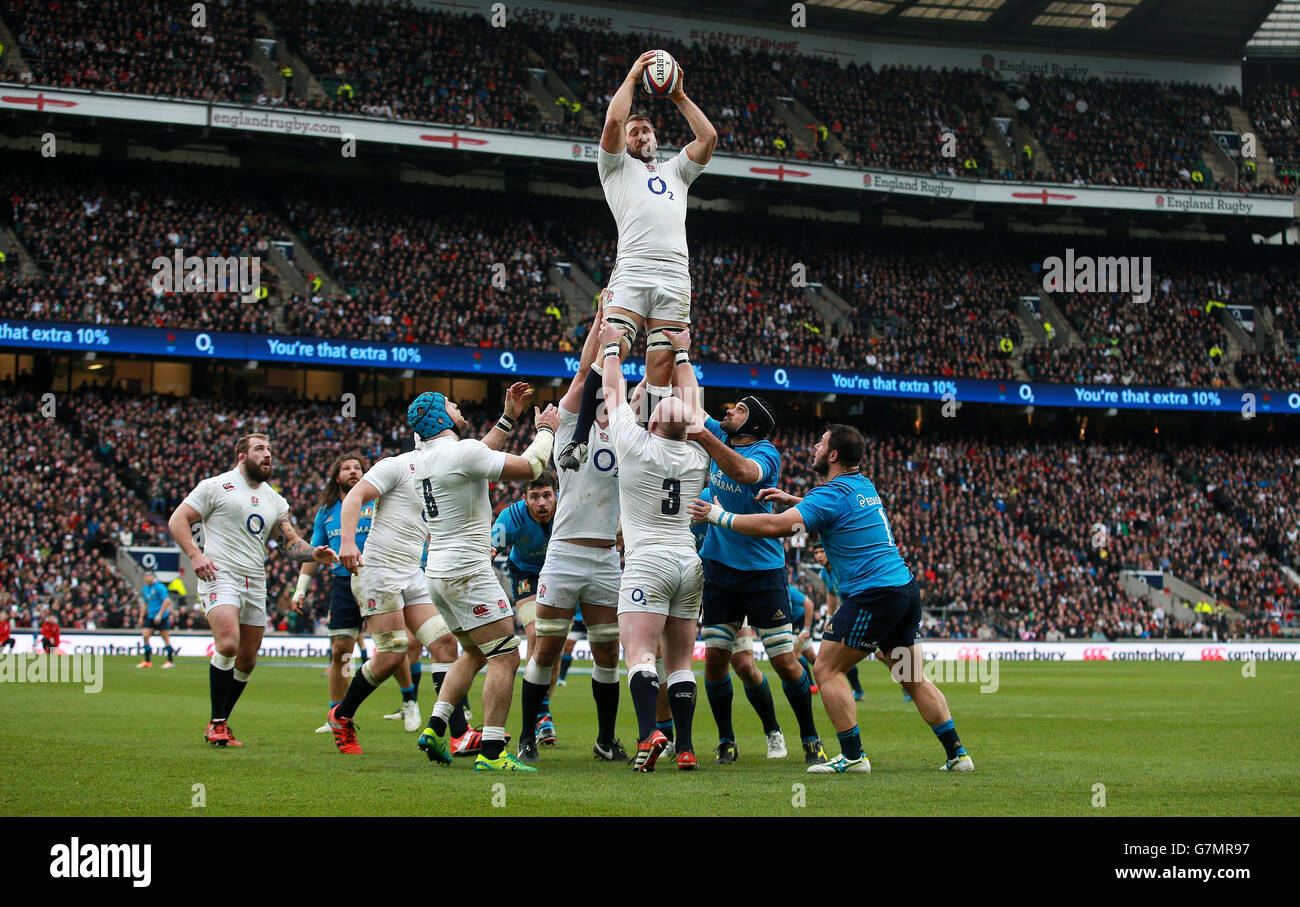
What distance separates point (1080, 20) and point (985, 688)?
41.1 m

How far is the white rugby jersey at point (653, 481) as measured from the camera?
9416 mm

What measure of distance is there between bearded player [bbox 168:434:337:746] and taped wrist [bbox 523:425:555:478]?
2.64m

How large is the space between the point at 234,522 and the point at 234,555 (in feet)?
1.00

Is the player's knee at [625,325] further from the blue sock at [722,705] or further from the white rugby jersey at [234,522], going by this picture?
the white rugby jersey at [234,522]

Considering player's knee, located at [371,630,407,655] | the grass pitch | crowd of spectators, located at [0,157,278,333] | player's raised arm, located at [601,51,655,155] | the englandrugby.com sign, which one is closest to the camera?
the grass pitch

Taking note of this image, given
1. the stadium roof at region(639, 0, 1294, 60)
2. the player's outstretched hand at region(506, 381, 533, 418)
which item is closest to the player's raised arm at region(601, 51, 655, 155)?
the player's outstretched hand at region(506, 381, 533, 418)

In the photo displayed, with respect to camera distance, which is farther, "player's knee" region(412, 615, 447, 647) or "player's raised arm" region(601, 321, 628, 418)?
"player's knee" region(412, 615, 447, 647)

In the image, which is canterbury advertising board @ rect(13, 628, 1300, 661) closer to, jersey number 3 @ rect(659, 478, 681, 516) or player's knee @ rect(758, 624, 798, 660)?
player's knee @ rect(758, 624, 798, 660)

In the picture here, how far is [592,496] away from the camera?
10.5 m

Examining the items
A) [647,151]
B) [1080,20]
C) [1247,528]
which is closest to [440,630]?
[647,151]

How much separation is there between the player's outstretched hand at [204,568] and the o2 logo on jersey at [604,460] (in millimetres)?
3407

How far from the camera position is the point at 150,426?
38.5 m

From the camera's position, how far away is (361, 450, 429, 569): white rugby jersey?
1127 centimetres

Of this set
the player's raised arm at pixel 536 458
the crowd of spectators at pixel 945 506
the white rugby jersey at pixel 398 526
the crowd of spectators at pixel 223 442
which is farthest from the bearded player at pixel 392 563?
the crowd of spectators at pixel 223 442
